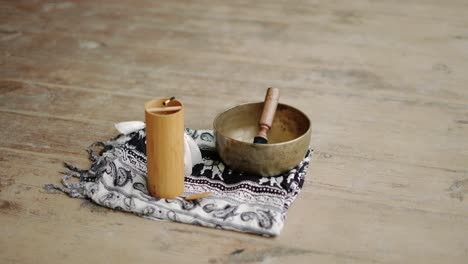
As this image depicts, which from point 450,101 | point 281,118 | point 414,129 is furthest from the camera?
point 450,101

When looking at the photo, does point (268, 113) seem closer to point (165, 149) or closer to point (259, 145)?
point (259, 145)

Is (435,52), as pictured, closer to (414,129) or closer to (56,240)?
(414,129)

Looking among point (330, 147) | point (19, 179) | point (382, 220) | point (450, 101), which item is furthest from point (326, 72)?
point (19, 179)

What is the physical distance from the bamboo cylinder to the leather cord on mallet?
22 cm

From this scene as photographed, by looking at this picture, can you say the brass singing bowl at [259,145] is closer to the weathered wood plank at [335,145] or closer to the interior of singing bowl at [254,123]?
the interior of singing bowl at [254,123]

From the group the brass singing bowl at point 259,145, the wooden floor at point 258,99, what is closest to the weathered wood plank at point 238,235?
the wooden floor at point 258,99

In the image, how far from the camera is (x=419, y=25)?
273 centimetres

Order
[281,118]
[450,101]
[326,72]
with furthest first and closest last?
[326,72] < [450,101] < [281,118]

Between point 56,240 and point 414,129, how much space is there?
1.07m

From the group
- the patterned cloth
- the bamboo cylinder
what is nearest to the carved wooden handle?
the patterned cloth

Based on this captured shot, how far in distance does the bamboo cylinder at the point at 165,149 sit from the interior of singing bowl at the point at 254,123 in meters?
0.23

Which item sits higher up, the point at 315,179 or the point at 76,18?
the point at 76,18

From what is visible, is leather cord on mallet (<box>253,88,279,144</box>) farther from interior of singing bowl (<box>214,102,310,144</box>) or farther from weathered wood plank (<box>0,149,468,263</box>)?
weathered wood plank (<box>0,149,468,263</box>)

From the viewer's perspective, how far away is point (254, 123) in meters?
1.56
